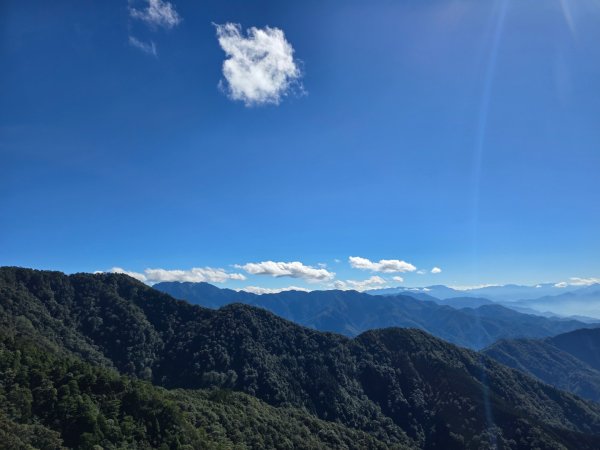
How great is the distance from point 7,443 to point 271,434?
90.8 m

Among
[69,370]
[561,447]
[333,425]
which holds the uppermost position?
[69,370]

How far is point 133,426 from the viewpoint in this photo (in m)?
105

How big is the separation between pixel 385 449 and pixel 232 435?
70188 millimetres

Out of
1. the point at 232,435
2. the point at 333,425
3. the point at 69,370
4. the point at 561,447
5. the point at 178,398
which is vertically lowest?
the point at 561,447

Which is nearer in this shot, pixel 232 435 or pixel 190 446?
pixel 190 446

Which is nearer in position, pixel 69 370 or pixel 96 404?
pixel 96 404

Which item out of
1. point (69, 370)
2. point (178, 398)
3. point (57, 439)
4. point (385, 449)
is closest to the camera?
point (57, 439)

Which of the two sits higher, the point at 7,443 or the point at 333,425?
the point at 7,443

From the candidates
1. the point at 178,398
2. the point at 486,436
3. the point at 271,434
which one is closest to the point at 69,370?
the point at 178,398

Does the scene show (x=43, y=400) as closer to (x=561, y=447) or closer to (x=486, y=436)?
(x=486, y=436)

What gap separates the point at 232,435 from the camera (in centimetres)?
13338

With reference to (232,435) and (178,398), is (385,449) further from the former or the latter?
(178,398)

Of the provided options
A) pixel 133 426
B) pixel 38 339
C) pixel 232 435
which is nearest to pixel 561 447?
pixel 232 435

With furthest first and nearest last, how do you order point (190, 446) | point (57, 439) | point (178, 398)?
point (178, 398), point (190, 446), point (57, 439)
